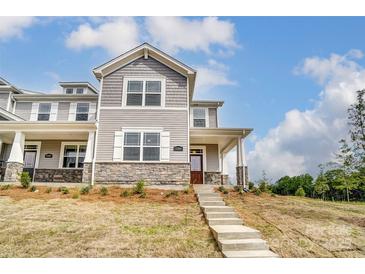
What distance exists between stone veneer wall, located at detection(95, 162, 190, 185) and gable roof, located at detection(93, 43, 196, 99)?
14.3ft

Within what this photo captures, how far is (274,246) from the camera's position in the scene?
5395 mm

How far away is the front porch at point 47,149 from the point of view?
11953mm

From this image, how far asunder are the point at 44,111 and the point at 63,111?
4.12ft

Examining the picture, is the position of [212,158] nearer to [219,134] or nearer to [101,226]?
[219,134]

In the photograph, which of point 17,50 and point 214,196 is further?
point 17,50

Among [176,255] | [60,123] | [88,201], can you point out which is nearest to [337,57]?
[176,255]

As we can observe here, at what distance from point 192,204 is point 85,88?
54.5 ft

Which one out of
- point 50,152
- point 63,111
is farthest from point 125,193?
point 63,111

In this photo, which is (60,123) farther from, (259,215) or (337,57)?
(337,57)

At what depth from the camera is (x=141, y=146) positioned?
11.8 m

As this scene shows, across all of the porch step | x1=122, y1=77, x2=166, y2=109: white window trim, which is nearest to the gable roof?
x1=122, y1=77, x2=166, y2=109: white window trim

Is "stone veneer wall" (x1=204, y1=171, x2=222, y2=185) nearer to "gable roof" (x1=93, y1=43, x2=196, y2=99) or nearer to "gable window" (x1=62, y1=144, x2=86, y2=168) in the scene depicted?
"gable roof" (x1=93, y1=43, x2=196, y2=99)

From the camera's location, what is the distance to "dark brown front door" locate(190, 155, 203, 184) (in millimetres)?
14227

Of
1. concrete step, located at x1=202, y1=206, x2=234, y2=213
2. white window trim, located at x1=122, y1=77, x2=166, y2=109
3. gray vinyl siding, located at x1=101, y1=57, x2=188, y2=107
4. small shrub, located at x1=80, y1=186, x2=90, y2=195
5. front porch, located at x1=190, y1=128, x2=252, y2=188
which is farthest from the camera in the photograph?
front porch, located at x1=190, y1=128, x2=252, y2=188
